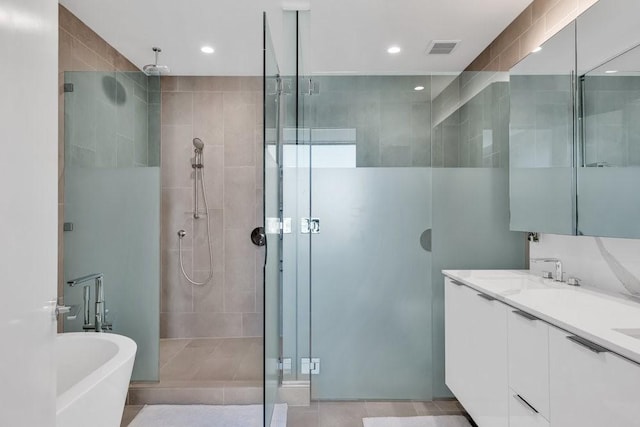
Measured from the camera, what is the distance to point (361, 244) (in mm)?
2354

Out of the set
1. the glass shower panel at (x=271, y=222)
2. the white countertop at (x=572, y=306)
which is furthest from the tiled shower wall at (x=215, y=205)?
the white countertop at (x=572, y=306)

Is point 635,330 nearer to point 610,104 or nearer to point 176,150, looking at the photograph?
point 610,104

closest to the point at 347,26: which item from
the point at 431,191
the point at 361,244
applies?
the point at 431,191

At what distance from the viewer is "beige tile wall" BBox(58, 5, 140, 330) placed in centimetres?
218

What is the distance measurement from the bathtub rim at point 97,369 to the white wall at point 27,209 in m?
0.38

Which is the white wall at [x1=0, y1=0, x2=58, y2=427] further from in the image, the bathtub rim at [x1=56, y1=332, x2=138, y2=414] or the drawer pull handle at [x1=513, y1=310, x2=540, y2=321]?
the drawer pull handle at [x1=513, y1=310, x2=540, y2=321]

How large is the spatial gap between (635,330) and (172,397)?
2445mm

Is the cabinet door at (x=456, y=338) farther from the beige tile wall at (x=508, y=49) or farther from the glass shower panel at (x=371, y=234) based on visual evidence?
the beige tile wall at (x=508, y=49)

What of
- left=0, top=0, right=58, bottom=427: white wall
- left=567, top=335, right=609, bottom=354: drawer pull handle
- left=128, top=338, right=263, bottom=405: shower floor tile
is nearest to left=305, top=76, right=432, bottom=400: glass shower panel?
left=128, top=338, right=263, bottom=405: shower floor tile

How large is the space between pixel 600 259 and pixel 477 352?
716mm

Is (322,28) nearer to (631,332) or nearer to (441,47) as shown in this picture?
(441,47)

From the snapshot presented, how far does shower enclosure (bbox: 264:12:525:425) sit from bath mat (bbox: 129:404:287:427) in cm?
44

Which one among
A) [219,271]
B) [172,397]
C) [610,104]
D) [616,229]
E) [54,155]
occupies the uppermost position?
[610,104]

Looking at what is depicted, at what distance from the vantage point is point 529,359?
1346 mm
